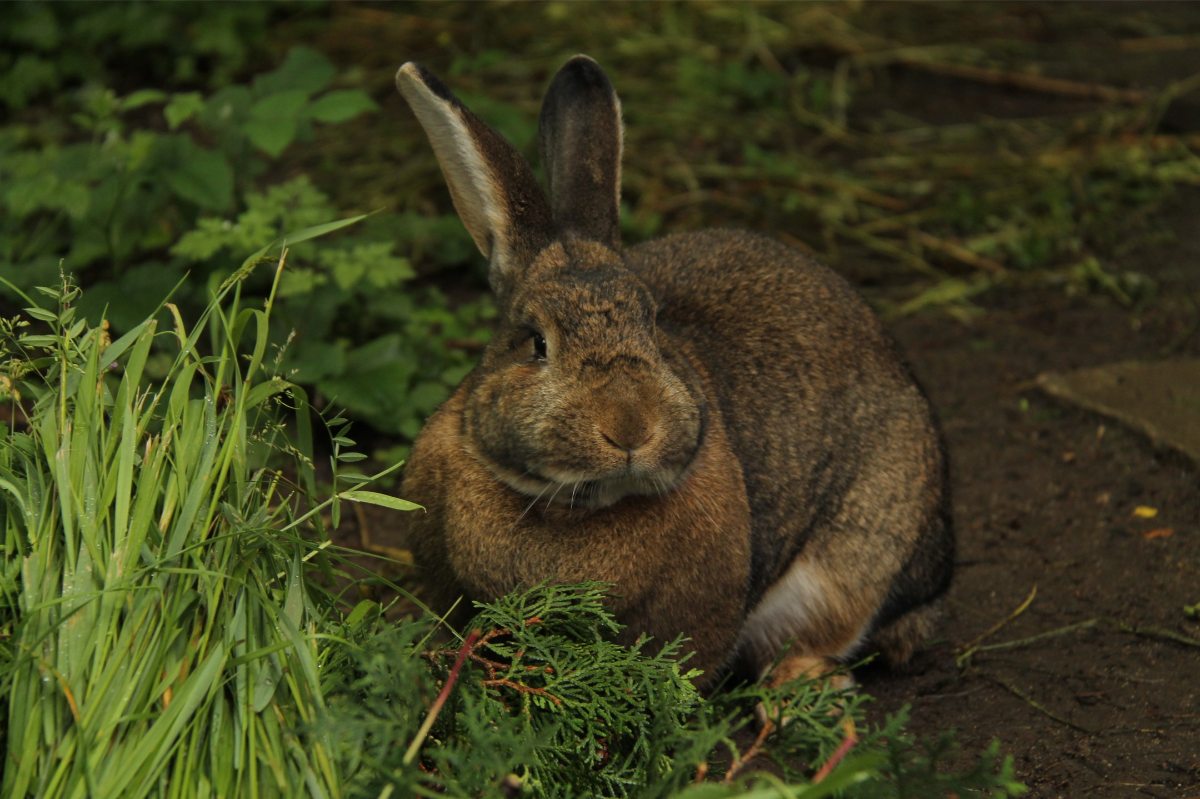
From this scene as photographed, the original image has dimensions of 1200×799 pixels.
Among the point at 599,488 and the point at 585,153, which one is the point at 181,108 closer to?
the point at 585,153

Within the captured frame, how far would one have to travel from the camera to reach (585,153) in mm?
3105

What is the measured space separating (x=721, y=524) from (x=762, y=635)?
26.9 inches

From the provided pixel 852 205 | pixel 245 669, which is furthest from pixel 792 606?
pixel 852 205

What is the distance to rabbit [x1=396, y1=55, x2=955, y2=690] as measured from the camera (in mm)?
2654

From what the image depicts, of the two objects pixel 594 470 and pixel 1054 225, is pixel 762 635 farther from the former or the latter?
pixel 1054 225

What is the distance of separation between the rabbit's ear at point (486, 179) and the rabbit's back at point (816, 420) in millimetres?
518

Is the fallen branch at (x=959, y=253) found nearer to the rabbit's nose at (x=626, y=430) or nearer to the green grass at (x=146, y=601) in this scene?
the rabbit's nose at (x=626, y=430)

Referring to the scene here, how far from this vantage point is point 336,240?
4.93m

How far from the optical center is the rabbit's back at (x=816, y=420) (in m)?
3.28

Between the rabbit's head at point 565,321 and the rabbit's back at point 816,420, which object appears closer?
the rabbit's head at point 565,321

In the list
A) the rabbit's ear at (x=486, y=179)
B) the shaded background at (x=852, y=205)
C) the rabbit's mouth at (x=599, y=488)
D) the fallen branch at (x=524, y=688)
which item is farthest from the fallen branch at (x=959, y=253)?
the fallen branch at (x=524, y=688)

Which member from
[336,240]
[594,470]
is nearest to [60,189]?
[336,240]

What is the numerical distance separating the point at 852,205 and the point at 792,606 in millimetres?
3156

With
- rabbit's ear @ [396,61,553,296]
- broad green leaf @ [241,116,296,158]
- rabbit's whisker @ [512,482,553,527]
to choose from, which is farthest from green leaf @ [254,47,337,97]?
rabbit's whisker @ [512,482,553,527]
